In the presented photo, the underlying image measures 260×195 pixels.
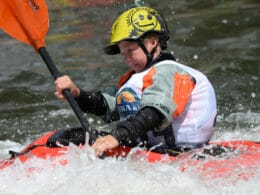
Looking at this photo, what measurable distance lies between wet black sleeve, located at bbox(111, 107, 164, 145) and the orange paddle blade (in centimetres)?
100

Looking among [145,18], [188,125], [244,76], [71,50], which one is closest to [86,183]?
[188,125]

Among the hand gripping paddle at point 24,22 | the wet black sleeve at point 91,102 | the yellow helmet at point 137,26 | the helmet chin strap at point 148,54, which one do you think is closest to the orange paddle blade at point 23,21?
the hand gripping paddle at point 24,22

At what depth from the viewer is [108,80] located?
7547 mm

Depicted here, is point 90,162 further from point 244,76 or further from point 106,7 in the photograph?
point 106,7

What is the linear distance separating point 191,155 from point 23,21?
1467 mm

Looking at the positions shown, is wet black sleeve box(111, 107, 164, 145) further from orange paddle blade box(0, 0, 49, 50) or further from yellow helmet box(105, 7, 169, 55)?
orange paddle blade box(0, 0, 49, 50)

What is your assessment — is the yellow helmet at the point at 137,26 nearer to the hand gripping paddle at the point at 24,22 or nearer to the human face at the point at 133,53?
the human face at the point at 133,53

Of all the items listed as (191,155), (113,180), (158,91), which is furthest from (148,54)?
(113,180)

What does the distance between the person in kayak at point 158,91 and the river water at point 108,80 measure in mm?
304

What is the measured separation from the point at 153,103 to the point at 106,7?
24.6ft

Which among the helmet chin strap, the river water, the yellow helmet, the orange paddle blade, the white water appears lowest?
the river water

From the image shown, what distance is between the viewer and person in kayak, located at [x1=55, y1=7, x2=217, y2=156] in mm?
3967

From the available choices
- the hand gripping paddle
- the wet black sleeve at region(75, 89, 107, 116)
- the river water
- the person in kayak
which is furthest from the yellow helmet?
the river water

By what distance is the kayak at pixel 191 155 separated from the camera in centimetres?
383
